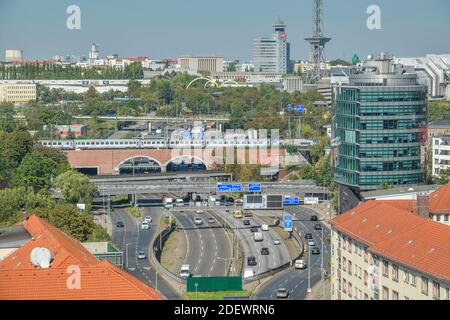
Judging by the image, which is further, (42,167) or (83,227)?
(42,167)

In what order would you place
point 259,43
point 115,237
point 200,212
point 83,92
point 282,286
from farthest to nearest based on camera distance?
point 259,43, point 83,92, point 200,212, point 115,237, point 282,286

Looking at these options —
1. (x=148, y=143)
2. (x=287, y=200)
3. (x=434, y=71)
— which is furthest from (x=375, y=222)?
(x=434, y=71)

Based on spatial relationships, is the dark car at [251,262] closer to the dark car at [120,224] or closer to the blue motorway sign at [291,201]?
the dark car at [120,224]

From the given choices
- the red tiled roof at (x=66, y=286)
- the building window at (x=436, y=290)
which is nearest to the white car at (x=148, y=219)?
the building window at (x=436, y=290)

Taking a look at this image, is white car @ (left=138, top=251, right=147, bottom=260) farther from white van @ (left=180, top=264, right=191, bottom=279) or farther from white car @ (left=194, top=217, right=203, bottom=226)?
white car @ (left=194, top=217, right=203, bottom=226)


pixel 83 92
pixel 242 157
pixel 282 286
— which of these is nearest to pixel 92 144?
→ pixel 242 157

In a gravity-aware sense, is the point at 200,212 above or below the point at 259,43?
below
